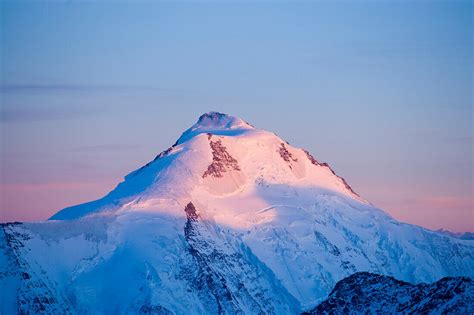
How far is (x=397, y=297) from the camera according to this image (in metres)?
173

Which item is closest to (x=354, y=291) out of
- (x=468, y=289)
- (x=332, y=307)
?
(x=332, y=307)

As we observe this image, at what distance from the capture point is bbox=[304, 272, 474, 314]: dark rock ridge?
164m

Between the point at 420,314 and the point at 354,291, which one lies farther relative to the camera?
the point at 354,291

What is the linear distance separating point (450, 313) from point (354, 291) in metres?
18.3

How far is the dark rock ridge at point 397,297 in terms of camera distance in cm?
16400

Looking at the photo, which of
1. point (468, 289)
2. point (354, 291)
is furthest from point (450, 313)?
point (354, 291)

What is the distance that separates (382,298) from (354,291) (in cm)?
471

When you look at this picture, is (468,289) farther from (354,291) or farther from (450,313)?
(354,291)

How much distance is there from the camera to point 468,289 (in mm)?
164375

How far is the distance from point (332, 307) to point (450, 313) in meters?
20.2

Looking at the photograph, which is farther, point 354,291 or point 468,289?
point 354,291

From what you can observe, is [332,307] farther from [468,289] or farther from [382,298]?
[468,289]

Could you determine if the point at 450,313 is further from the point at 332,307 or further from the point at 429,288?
the point at 332,307

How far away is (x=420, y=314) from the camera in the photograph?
6545 inches
